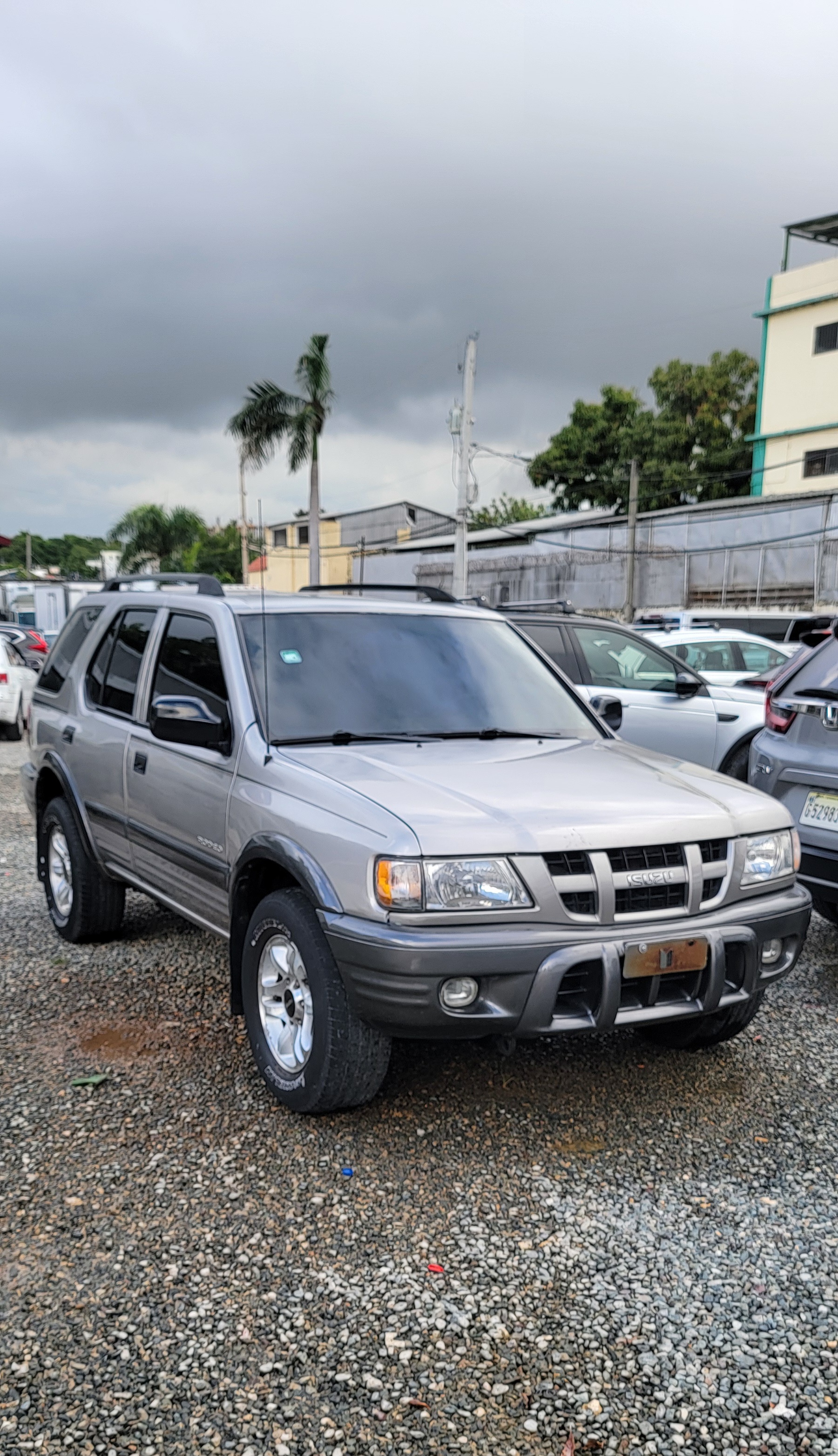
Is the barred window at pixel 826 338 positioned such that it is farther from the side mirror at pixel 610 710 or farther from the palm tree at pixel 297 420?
the side mirror at pixel 610 710

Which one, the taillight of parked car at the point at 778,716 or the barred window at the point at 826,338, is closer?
the taillight of parked car at the point at 778,716

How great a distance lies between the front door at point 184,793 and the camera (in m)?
4.04

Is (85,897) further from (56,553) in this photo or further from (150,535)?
(56,553)

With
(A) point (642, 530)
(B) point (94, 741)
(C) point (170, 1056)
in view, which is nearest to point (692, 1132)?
(C) point (170, 1056)

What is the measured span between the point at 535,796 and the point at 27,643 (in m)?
18.3

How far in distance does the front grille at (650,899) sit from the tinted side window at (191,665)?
5.53ft

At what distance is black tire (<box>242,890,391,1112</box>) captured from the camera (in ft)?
10.7

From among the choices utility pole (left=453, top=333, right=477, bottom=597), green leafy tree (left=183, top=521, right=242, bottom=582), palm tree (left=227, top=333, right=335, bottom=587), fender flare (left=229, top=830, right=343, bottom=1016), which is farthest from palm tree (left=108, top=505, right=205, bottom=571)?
fender flare (left=229, top=830, right=343, bottom=1016)

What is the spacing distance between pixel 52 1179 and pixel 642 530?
102 feet

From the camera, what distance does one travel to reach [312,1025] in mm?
3355

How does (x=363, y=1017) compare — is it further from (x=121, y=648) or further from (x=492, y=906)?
(x=121, y=648)

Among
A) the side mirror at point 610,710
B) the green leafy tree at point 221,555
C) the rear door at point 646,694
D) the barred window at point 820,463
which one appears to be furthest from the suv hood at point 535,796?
the green leafy tree at point 221,555

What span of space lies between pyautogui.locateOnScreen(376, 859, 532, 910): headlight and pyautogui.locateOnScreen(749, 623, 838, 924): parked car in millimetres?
2275

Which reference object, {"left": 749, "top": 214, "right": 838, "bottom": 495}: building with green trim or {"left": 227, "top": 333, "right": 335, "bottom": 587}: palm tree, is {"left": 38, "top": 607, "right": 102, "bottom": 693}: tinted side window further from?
{"left": 749, "top": 214, "right": 838, "bottom": 495}: building with green trim
